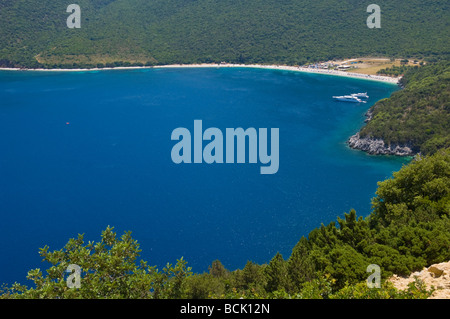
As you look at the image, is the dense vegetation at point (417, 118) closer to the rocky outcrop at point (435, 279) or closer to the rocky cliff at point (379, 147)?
the rocky cliff at point (379, 147)

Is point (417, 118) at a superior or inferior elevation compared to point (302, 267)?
superior

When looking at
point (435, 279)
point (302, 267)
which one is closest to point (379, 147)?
point (302, 267)

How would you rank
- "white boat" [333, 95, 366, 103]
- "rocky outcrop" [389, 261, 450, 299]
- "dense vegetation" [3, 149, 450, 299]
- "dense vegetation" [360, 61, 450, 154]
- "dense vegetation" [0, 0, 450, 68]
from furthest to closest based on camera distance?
"dense vegetation" [0, 0, 450, 68]
"white boat" [333, 95, 366, 103]
"dense vegetation" [360, 61, 450, 154]
"dense vegetation" [3, 149, 450, 299]
"rocky outcrop" [389, 261, 450, 299]

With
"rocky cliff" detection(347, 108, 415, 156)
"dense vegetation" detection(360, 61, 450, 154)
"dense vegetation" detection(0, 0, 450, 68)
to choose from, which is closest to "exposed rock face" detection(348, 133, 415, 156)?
"rocky cliff" detection(347, 108, 415, 156)

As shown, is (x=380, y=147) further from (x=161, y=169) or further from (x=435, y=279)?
(x=435, y=279)

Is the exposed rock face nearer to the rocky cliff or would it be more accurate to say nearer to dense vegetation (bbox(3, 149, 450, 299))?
the rocky cliff

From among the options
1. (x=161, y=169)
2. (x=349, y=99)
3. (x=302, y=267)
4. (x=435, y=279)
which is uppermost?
(x=349, y=99)
